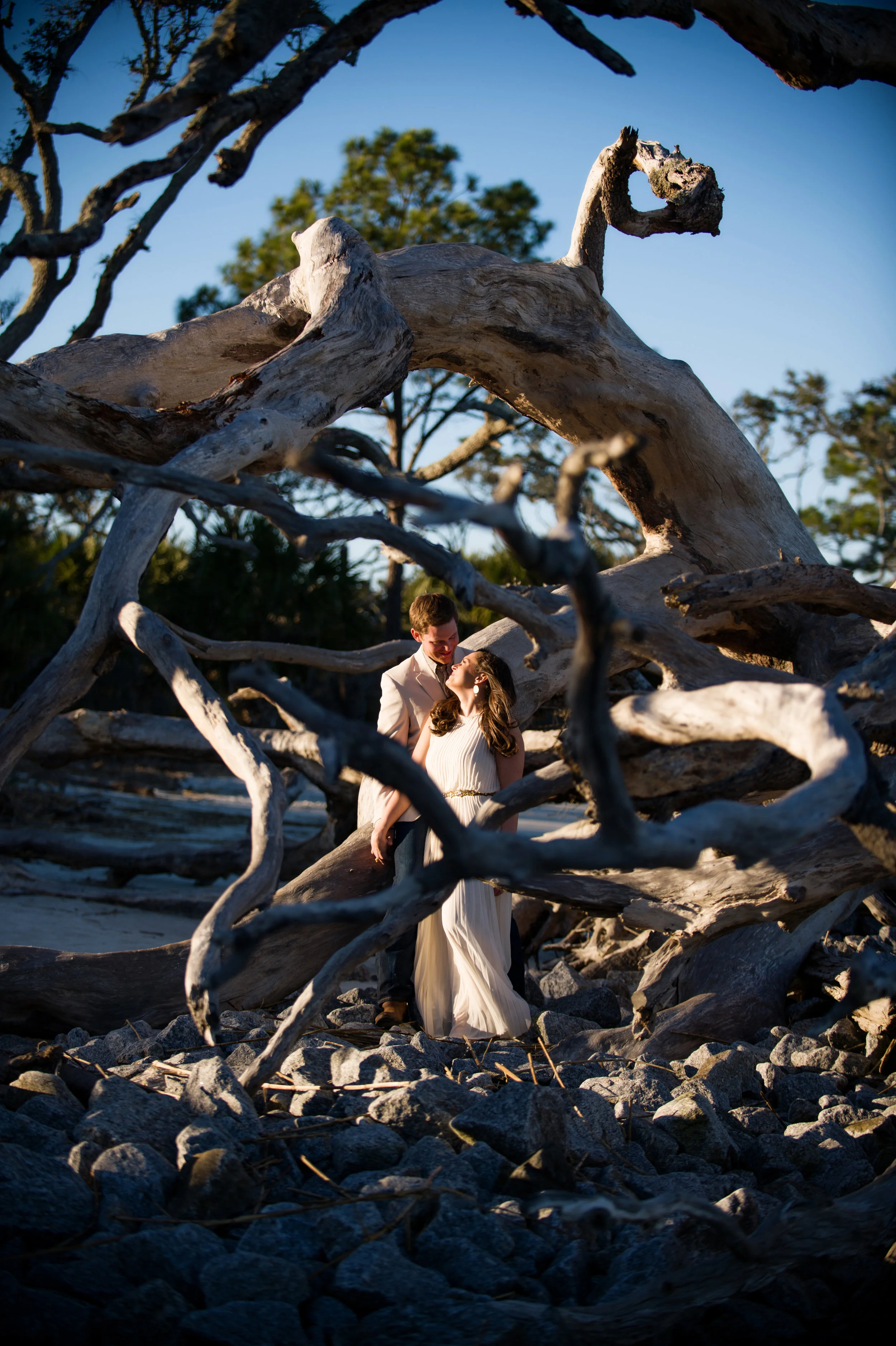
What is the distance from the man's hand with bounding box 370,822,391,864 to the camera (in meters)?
3.86

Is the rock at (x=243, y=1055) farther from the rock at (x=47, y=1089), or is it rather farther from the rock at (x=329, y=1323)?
the rock at (x=329, y=1323)

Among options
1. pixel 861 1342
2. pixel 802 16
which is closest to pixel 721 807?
pixel 861 1342

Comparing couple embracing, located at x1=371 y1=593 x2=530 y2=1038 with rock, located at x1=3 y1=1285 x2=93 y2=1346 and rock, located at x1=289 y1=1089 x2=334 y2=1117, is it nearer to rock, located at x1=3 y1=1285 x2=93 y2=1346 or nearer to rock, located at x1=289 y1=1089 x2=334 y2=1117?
rock, located at x1=289 y1=1089 x2=334 y2=1117

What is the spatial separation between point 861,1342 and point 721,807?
1.13 m

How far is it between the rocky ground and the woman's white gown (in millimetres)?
787

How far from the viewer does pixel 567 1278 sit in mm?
1846

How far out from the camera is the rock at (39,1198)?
1826mm

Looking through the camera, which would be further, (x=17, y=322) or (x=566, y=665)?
(x=17, y=322)

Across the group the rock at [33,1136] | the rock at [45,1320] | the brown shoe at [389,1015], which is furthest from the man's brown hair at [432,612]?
the rock at [45,1320]

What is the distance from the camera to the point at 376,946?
2752mm

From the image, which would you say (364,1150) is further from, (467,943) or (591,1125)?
(467,943)

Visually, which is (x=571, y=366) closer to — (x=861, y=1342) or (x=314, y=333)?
(x=314, y=333)

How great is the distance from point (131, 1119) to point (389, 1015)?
174 cm

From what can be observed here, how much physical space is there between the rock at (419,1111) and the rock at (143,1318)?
2.70 ft
